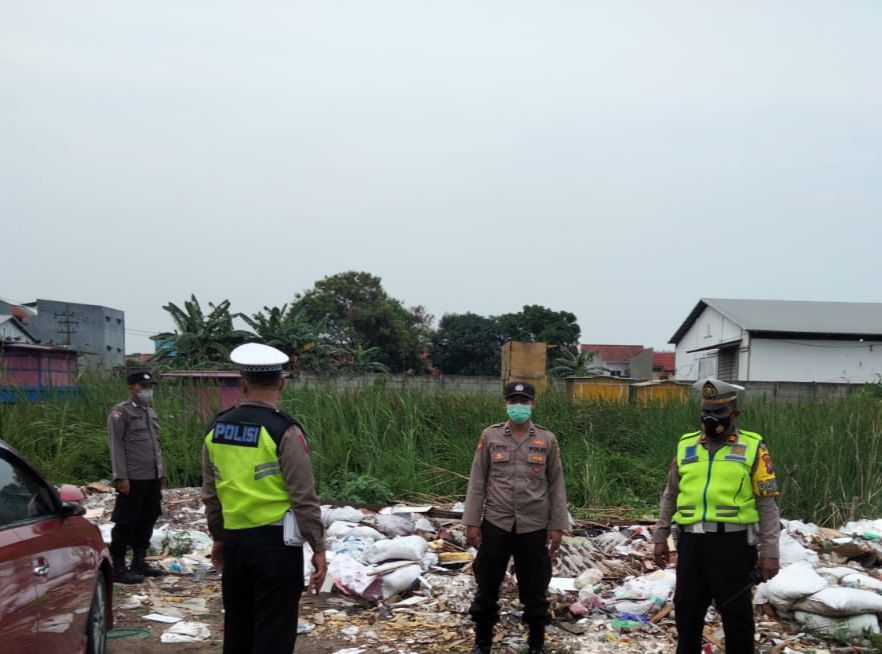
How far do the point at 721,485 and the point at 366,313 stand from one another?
1511 inches

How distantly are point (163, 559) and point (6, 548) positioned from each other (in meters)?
4.79

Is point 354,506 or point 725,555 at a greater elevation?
point 725,555

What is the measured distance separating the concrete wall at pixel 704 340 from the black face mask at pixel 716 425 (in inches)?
1152

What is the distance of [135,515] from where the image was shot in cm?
699

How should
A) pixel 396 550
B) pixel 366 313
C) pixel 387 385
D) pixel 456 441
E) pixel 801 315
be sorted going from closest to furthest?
pixel 396 550, pixel 456 441, pixel 387 385, pixel 801 315, pixel 366 313

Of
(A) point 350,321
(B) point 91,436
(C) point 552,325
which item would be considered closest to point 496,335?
(C) point 552,325

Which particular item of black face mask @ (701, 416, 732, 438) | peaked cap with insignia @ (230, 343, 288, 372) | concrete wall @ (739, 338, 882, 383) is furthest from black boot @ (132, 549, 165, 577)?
concrete wall @ (739, 338, 882, 383)

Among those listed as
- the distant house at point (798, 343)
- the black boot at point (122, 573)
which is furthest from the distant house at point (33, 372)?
the distant house at point (798, 343)

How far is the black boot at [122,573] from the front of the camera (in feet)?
22.5

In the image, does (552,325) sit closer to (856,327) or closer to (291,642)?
(856,327)

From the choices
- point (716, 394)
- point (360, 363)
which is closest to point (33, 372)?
point (716, 394)

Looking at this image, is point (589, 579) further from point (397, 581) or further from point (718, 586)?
point (718, 586)

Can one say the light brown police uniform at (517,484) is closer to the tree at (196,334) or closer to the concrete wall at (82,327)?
the tree at (196,334)

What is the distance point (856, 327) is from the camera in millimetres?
31328
